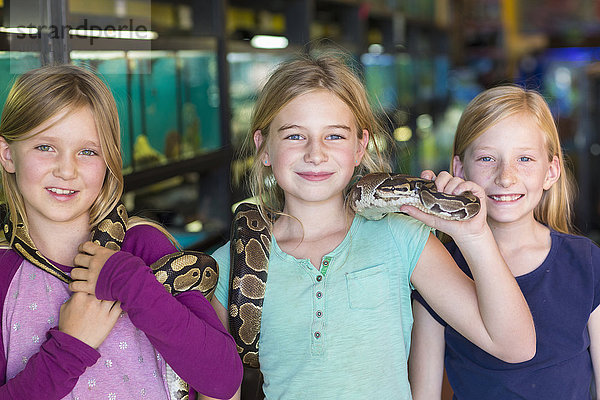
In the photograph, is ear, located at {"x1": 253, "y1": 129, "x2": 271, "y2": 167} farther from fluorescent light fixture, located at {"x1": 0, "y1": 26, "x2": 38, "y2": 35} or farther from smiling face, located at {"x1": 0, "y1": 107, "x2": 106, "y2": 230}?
fluorescent light fixture, located at {"x1": 0, "y1": 26, "x2": 38, "y2": 35}

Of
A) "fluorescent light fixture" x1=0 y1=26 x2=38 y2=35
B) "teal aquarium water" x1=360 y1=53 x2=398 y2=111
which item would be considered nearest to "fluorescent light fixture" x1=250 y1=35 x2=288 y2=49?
"teal aquarium water" x1=360 y1=53 x2=398 y2=111

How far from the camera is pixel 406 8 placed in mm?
7156

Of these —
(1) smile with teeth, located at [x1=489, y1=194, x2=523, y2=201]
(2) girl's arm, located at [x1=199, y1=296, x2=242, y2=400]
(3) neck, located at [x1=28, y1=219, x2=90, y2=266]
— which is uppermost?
(1) smile with teeth, located at [x1=489, y1=194, x2=523, y2=201]

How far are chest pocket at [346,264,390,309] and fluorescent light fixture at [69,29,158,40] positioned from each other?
46.7 inches

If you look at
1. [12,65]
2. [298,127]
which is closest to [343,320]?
[298,127]

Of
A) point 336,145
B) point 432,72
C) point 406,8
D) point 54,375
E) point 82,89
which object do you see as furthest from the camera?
point 432,72

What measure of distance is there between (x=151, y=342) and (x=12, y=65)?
37.5 inches

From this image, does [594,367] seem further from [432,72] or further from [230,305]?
[432,72]

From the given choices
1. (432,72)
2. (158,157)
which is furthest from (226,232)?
(432,72)

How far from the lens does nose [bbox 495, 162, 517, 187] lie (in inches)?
67.7

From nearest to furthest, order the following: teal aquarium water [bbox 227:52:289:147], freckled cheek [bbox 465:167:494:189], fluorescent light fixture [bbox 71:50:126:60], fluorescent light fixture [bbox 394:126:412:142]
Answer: freckled cheek [bbox 465:167:494:189]
fluorescent light fixture [bbox 71:50:126:60]
teal aquarium water [bbox 227:52:289:147]
fluorescent light fixture [bbox 394:126:412:142]

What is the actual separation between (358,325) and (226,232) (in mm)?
2038

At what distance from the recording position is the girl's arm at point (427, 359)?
1729 millimetres

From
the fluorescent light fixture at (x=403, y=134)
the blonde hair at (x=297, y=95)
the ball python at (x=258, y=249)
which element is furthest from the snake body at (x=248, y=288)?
the fluorescent light fixture at (x=403, y=134)
